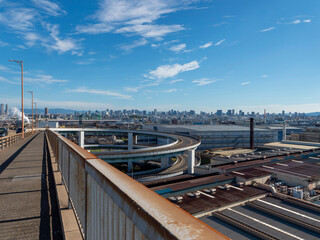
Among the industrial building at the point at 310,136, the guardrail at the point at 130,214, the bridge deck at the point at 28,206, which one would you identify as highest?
the guardrail at the point at 130,214

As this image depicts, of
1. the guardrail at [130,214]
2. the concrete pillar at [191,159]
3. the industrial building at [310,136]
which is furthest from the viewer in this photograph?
the industrial building at [310,136]

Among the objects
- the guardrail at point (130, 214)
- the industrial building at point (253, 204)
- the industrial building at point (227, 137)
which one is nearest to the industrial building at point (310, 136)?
the industrial building at point (227, 137)

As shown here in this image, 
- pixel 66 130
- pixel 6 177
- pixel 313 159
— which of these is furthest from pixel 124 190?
pixel 66 130

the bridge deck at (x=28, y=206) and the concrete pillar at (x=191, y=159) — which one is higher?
the bridge deck at (x=28, y=206)

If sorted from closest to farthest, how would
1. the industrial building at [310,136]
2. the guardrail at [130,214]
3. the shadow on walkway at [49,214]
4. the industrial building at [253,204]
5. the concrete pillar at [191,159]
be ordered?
1. the guardrail at [130,214]
2. the shadow on walkway at [49,214]
3. the industrial building at [253,204]
4. the concrete pillar at [191,159]
5. the industrial building at [310,136]

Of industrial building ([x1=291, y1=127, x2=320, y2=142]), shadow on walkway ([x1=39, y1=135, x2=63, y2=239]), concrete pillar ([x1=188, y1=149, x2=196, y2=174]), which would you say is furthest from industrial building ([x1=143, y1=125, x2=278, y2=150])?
shadow on walkway ([x1=39, y1=135, x2=63, y2=239])

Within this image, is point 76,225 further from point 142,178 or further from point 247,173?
point 142,178

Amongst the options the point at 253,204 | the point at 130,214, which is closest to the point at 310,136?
the point at 253,204

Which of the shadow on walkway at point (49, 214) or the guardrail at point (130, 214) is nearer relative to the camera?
the guardrail at point (130, 214)

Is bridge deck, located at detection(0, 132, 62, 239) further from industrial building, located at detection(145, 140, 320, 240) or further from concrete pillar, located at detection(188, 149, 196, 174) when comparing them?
concrete pillar, located at detection(188, 149, 196, 174)

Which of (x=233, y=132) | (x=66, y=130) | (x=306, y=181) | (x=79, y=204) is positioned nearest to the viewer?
(x=79, y=204)

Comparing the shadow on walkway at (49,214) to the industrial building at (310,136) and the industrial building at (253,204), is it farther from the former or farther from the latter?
the industrial building at (310,136)
